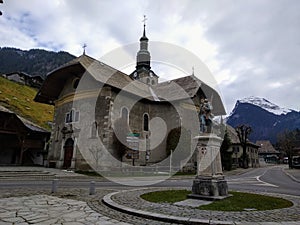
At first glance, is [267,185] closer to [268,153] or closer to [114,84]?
[114,84]

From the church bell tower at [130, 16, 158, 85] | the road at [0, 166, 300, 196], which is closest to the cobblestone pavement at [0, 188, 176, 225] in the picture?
the road at [0, 166, 300, 196]

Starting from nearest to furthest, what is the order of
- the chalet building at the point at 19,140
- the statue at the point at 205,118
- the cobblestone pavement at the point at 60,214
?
the cobblestone pavement at the point at 60,214 → the statue at the point at 205,118 → the chalet building at the point at 19,140

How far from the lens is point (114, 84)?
25.0m

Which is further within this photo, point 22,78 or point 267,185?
point 22,78

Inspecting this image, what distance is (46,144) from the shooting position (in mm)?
33219

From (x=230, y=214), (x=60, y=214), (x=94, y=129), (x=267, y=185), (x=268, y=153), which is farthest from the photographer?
(x=268, y=153)

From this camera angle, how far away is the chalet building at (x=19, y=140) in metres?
27.3

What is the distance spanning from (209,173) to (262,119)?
544 ft

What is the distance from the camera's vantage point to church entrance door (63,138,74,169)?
25.8 metres

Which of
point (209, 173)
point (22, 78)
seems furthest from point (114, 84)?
point (22, 78)

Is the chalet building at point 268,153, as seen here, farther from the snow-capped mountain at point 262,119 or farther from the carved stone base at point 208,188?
the carved stone base at point 208,188

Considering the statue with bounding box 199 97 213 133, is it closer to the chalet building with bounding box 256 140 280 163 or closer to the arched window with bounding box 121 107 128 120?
the arched window with bounding box 121 107 128 120

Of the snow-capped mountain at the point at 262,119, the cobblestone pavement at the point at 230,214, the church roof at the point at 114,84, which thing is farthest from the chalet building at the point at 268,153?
the cobblestone pavement at the point at 230,214

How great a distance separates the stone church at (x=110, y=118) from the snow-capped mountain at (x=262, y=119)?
429 ft
